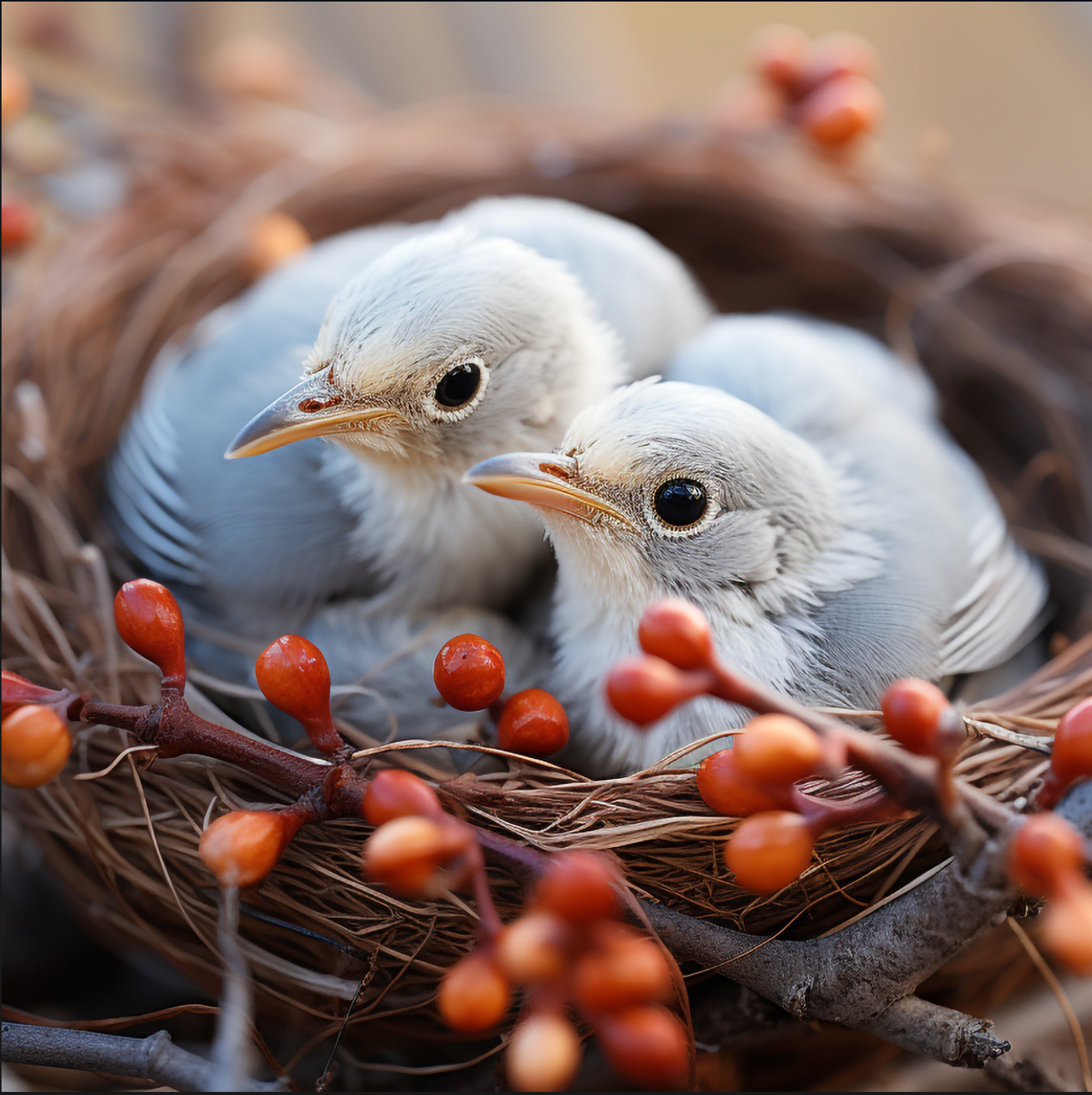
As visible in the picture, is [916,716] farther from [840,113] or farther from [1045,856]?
[840,113]

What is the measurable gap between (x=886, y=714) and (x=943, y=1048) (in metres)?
0.33

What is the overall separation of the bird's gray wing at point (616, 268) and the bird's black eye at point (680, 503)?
0.40 m

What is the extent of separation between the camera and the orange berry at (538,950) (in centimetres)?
54

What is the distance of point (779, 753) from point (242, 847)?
1.40ft

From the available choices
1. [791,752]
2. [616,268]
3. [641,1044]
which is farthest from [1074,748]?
[616,268]

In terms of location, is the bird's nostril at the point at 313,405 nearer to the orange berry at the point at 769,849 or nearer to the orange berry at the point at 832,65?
the orange berry at the point at 769,849

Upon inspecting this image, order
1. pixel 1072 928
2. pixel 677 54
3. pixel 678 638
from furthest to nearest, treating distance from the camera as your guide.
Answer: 1. pixel 677 54
2. pixel 678 638
3. pixel 1072 928

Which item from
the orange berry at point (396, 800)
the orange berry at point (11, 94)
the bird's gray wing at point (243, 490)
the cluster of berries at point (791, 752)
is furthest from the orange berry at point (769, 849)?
the orange berry at point (11, 94)

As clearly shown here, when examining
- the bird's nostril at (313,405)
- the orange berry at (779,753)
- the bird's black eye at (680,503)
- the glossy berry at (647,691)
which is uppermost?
the glossy berry at (647,691)

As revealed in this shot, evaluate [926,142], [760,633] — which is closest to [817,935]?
[760,633]

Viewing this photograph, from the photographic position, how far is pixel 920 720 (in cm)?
64

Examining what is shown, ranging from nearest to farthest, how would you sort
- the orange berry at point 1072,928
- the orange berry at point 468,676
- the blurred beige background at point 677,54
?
the orange berry at point 1072,928 < the orange berry at point 468,676 < the blurred beige background at point 677,54

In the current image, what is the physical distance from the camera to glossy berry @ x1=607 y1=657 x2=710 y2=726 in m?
0.58

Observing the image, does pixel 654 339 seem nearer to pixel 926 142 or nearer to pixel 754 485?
pixel 754 485
